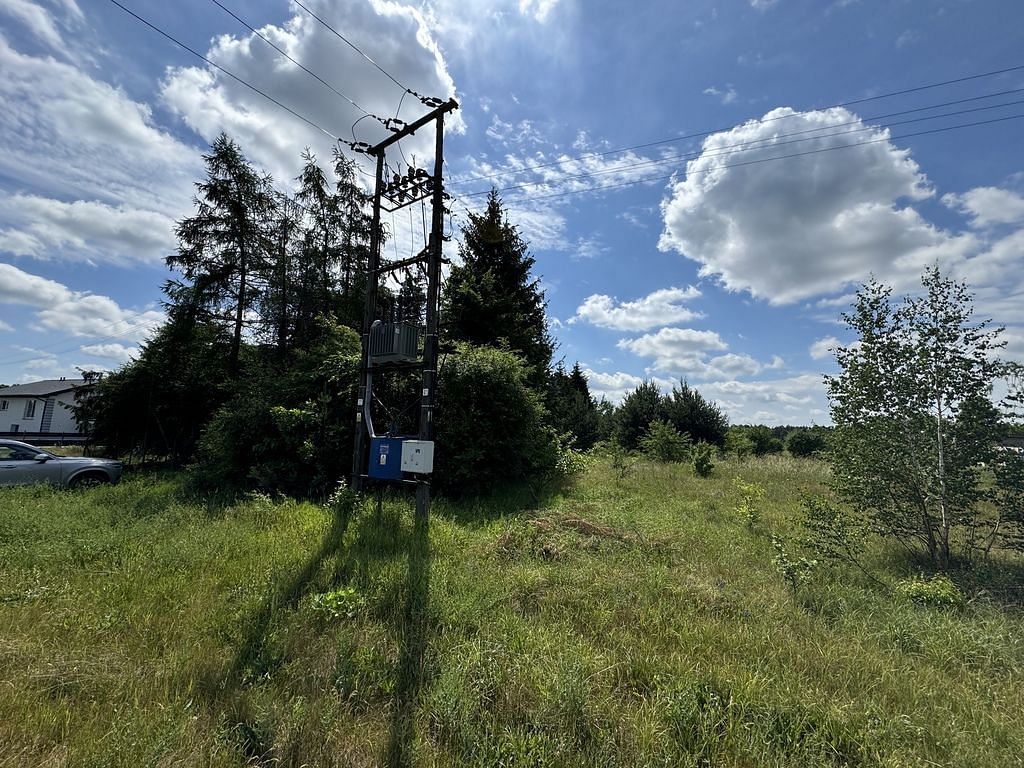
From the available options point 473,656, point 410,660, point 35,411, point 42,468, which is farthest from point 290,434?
point 35,411

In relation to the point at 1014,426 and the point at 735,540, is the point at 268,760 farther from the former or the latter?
the point at 1014,426

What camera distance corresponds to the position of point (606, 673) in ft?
9.36

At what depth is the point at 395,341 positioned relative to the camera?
6758 millimetres

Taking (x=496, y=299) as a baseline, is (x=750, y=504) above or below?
below

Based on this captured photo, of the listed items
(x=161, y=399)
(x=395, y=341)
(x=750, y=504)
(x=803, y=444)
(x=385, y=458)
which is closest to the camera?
(x=385, y=458)

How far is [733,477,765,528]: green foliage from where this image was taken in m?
6.79

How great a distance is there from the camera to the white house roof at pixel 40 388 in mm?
28141

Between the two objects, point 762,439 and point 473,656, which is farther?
point 762,439

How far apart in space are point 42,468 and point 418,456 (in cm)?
844

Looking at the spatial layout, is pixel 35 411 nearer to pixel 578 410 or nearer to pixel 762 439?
pixel 578 410

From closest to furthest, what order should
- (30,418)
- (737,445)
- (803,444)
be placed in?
1. (737,445)
2. (803,444)
3. (30,418)

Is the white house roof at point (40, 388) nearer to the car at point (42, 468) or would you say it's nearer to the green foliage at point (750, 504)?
the car at point (42, 468)

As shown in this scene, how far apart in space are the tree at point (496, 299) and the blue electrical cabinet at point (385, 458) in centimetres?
458

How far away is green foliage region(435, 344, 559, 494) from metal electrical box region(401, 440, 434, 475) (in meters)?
2.16
